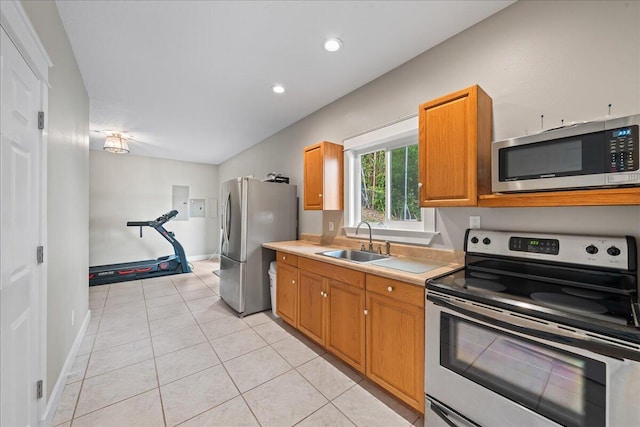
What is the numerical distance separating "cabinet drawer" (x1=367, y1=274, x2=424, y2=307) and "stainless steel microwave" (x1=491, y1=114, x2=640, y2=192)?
A: 772 millimetres

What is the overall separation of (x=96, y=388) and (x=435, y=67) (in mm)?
3619

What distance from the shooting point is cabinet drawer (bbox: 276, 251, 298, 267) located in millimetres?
2664

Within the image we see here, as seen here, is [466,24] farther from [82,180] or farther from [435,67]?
[82,180]

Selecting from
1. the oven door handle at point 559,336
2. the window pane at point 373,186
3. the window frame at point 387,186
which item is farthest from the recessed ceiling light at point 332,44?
the oven door handle at point 559,336

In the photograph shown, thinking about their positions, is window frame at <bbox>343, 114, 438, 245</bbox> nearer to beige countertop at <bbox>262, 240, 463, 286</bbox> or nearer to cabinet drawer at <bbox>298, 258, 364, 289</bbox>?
beige countertop at <bbox>262, 240, 463, 286</bbox>

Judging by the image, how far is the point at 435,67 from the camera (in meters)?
2.09

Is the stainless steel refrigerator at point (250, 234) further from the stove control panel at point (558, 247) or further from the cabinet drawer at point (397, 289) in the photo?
the stove control panel at point (558, 247)

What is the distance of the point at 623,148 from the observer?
3.68ft

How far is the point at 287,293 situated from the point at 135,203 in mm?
5069

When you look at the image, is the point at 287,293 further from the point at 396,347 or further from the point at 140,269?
the point at 140,269

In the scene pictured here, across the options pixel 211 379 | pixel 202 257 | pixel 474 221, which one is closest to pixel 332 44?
pixel 474 221

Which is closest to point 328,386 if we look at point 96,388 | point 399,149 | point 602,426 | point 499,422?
point 499,422

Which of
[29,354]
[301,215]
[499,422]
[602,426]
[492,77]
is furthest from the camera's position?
[301,215]

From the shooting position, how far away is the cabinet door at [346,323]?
191cm
